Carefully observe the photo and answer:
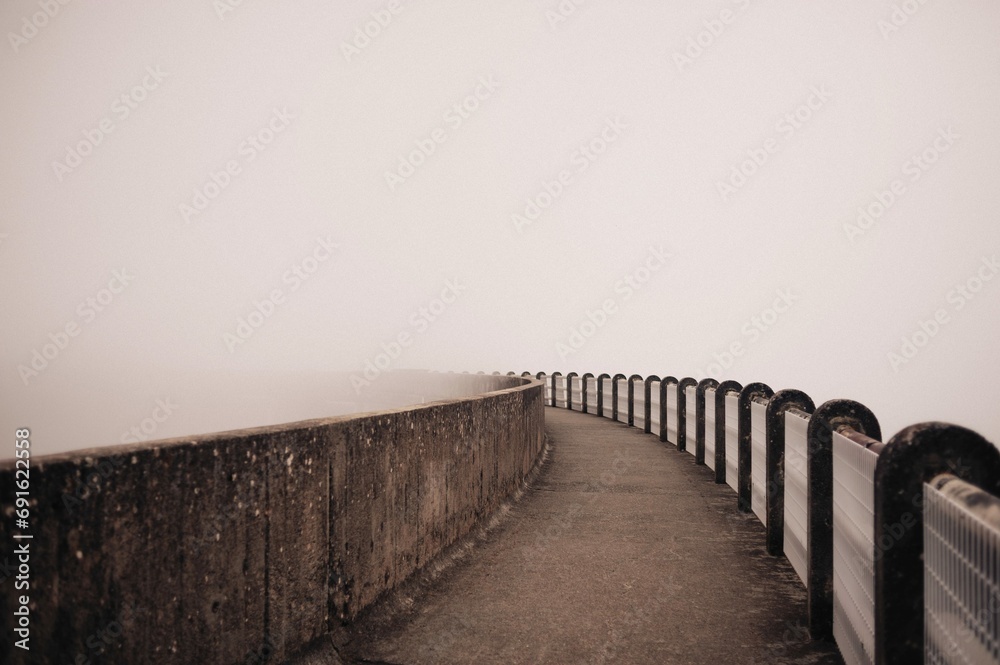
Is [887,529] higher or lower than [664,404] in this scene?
higher

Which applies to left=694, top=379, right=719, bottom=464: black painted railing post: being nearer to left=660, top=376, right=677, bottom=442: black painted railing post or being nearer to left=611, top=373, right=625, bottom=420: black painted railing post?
left=660, top=376, right=677, bottom=442: black painted railing post

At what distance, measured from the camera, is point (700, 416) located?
11.8m

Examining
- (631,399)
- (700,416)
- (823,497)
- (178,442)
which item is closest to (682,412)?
(700,416)

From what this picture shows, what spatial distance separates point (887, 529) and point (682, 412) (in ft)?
37.6

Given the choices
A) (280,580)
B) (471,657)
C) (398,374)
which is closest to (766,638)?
(471,657)

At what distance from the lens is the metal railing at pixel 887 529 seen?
2289 millimetres

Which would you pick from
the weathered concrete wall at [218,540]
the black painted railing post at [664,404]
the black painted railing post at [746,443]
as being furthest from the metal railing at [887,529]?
the black painted railing post at [664,404]

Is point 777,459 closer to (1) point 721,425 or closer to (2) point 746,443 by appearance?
(2) point 746,443

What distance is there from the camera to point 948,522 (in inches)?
97.0

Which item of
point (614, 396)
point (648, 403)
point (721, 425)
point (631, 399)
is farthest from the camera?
point (614, 396)

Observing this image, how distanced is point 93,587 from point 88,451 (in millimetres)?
495

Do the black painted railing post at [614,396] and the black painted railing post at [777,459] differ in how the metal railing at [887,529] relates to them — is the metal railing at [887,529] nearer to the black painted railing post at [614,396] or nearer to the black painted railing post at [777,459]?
the black painted railing post at [777,459]

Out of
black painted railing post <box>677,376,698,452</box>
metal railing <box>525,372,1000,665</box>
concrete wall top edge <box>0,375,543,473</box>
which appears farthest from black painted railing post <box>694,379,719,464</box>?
concrete wall top edge <box>0,375,543,473</box>

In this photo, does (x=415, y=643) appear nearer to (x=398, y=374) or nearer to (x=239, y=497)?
(x=239, y=497)
